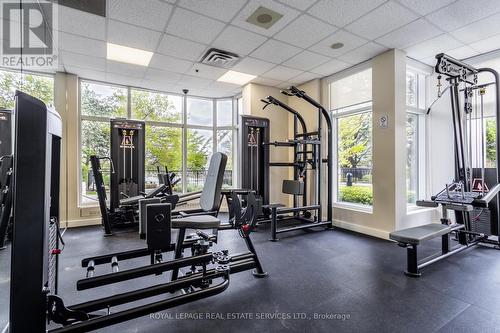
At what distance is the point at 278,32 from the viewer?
11.2ft

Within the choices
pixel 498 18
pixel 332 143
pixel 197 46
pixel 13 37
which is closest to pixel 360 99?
pixel 332 143

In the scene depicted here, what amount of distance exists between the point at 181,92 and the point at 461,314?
6148mm

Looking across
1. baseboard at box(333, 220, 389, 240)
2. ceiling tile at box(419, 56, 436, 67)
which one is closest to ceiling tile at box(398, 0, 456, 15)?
ceiling tile at box(419, 56, 436, 67)

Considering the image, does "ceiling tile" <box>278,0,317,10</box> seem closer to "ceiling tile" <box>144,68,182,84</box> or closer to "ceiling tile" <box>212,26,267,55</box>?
"ceiling tile" <box>212,26,267,55</box>

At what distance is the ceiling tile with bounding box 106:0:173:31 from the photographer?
2.79 m

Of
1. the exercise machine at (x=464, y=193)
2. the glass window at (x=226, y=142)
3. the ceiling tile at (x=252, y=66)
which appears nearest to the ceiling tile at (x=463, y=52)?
the exercise machine at (x=464, y=193)

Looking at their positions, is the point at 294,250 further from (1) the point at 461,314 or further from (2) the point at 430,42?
(2) the point at 430,42

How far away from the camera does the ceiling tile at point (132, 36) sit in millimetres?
3260

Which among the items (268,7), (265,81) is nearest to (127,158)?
(265,81)

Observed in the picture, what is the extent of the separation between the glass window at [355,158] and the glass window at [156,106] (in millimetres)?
3892

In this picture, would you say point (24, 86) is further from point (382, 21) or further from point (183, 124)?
point (382, 21)

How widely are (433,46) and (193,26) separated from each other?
3627 millimetres

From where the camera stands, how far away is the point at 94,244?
381 centimetres

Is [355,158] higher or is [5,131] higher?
[5,131]
